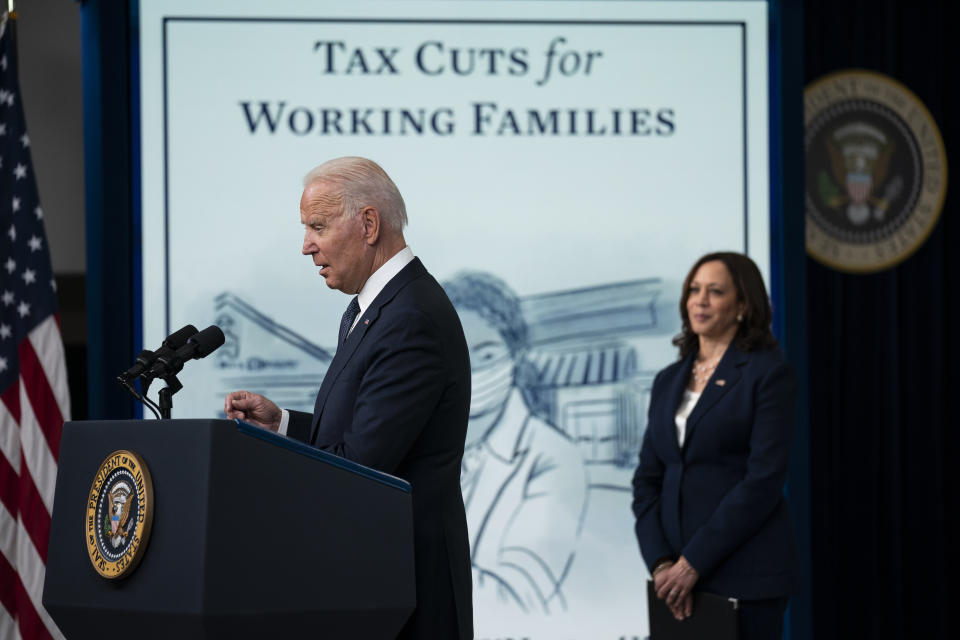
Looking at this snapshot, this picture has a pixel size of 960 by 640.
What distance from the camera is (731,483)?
114 inches

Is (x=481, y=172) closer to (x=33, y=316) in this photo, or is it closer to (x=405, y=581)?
(x=33, y=316)

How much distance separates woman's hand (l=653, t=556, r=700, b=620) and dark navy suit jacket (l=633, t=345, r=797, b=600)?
3cm

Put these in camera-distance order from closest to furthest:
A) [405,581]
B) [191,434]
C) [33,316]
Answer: [191,434] → [405,581] → [33,316]

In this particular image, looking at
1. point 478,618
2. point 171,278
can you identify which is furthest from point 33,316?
point 478,618

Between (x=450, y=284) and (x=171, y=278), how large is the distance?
3.20ft

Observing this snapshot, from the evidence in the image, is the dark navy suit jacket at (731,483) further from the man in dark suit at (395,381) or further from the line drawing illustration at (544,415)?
the man in dark suit at (395,381)

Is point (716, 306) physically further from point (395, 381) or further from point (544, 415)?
point (395, 381)

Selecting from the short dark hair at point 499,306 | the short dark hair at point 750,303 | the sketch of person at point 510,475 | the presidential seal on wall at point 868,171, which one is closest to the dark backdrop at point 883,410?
the presidential seal on wall at point 868,171

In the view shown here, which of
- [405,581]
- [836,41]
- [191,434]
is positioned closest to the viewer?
[191,434]

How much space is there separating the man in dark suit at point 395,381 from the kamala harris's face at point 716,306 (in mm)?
1293

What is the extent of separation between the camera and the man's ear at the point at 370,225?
78.4 inches

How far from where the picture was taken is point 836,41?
14.9 ft

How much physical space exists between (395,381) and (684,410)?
4.61ft

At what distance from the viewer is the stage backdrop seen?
149 inches
